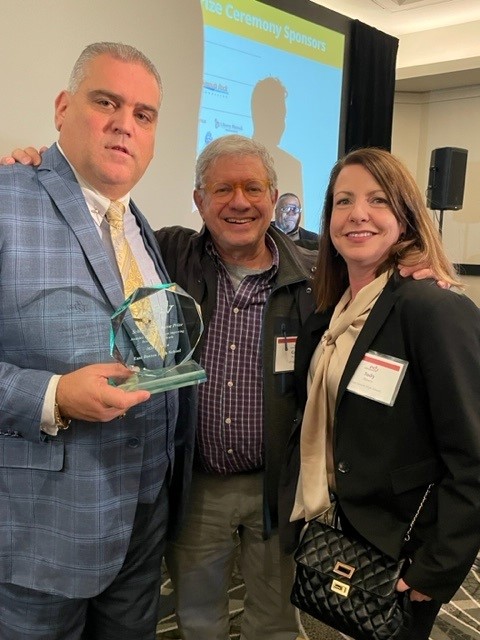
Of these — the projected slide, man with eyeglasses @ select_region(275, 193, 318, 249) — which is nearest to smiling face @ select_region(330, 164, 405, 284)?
man with eyeglasses @ select_region(275, 193, 318, 249)

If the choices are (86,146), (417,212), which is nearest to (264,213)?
(417,212)

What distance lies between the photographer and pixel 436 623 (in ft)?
8.04

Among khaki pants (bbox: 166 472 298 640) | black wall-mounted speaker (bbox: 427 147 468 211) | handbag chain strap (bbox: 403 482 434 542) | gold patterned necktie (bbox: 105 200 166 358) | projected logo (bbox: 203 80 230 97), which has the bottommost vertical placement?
khaki pants (bbox: 166 472 298 640)

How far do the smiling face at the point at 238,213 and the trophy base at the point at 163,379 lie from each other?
0.67m

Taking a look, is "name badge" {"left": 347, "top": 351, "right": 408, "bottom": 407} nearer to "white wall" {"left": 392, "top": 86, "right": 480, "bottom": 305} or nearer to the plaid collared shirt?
the plaid collared shirt

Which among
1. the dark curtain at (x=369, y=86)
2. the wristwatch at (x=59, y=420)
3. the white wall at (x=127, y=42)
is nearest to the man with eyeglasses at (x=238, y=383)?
the wristwatch at (x=59, y=420)

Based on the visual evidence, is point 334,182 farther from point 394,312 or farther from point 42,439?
point 42,439

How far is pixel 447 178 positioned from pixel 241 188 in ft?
13.9

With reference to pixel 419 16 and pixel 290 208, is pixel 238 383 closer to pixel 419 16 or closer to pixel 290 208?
pixel 290 208

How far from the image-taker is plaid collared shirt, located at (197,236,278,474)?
5.68ft

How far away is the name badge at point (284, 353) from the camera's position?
1731 millimetres

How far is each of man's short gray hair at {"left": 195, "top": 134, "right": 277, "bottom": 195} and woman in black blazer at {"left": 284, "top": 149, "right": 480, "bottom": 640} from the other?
0.31 metres

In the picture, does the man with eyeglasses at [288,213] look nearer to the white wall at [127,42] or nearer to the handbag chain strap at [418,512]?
the white wall at [127,42]

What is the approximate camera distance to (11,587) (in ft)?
4.23
